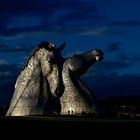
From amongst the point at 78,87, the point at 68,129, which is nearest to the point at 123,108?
the point at 78,87

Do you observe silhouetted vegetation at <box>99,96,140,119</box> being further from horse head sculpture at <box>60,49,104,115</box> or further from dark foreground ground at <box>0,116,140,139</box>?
dark foreground ground at <box>0,116,140,139</box>

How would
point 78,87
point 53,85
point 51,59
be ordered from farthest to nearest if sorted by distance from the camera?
point 53,85 < point 78,87 < point 51,59

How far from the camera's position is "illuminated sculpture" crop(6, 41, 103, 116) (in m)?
47.5

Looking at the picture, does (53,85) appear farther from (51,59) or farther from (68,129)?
(68,129)

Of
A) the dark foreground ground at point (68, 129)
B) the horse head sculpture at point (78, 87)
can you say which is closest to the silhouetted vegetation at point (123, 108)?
the horse head sculpture at point (78, 87)

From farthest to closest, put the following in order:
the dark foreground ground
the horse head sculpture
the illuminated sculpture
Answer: the illuminated sculpture < the horse head sculpture < the dark foreground ground

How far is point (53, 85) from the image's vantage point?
48500 millimetres

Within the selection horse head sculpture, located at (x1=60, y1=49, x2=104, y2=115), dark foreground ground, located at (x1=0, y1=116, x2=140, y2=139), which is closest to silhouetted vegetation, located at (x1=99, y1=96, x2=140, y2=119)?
horse head sculpture, located at (x1=60, y1=49, x2=104, y2=115)

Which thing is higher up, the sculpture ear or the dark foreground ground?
the sculpture ear

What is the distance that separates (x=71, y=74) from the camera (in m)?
48.7

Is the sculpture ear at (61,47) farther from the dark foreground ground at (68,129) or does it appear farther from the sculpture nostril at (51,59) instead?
the dark foreground ground at (68,129)

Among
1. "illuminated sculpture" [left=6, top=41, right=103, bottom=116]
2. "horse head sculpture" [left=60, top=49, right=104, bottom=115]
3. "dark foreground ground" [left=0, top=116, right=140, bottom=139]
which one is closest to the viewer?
"dark foreground ground" [left=0, top=116, right=140, bottom=139]

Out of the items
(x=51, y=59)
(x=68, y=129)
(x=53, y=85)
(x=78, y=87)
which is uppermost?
(x=51, y=59)

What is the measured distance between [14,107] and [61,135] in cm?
2705
